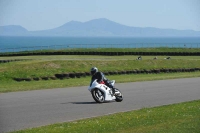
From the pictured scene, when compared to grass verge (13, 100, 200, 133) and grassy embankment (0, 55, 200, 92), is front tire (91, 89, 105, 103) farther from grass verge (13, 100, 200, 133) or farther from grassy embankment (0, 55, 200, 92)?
grassy embankment (0, 55, 200, 92)

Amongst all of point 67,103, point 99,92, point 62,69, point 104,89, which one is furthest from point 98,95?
point 62,69

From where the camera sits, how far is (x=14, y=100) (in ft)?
58.1

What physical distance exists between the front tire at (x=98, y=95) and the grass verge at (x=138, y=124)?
3448 mm

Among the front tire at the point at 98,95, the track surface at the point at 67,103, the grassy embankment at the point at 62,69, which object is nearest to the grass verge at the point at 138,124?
the track surface at the point at 67,103

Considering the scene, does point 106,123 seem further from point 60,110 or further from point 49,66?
point 49,66

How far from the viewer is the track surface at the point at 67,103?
13205mm

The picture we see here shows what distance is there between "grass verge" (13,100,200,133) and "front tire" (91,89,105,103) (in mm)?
3448

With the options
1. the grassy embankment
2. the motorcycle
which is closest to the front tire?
the motorcycle

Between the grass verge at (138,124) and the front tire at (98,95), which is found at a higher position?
the grass verge at (138,124)

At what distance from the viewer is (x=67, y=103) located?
17.2 meters

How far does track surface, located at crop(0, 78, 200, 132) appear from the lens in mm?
13205

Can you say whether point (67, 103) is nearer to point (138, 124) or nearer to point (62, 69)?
point (138, 124)

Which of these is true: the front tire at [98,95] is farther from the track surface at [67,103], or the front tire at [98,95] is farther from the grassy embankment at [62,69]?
the grassy embankment at [62,69]

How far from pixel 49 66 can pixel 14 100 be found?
44.9 feet
